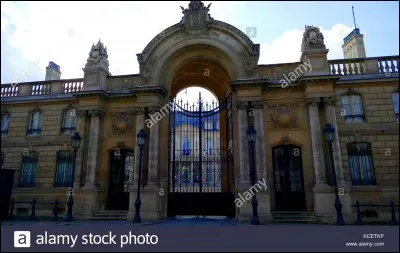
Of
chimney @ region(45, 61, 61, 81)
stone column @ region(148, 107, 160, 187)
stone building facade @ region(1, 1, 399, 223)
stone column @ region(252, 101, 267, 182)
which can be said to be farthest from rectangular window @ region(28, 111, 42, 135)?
stone column @ region(252, 101, 267, 182)

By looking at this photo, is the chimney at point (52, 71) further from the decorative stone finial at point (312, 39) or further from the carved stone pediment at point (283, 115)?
the decorative stone finial at point (312, 39)

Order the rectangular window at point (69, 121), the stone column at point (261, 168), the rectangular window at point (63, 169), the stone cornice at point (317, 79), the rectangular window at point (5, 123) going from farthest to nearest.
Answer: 1. the rectangular window at point (5, 123)
2. the rectangular window at point (69, 121)
3. the rectangular window at point (63, 169)
4. the stone cornice at point (317, 79)
5. the stone column at point (261, 168)

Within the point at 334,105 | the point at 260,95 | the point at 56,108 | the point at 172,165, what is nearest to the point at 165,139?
the point at 172,165

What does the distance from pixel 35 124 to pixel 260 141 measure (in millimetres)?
16893

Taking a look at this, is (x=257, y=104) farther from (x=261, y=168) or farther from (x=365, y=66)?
(x=365, y=66)

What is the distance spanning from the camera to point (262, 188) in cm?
1653

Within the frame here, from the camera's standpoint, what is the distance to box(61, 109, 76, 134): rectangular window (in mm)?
21562

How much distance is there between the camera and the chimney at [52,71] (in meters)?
26.4

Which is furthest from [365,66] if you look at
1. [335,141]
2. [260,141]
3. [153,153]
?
[153,153]

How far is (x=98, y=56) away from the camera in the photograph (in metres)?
21.0

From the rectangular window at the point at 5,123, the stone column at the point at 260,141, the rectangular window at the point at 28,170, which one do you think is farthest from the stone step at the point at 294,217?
the rectangular window at the point at 5,123

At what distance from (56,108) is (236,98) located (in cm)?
1343

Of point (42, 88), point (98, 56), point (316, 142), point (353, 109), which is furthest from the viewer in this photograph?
point (42, 88)

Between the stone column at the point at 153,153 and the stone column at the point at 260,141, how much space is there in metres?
6.11
